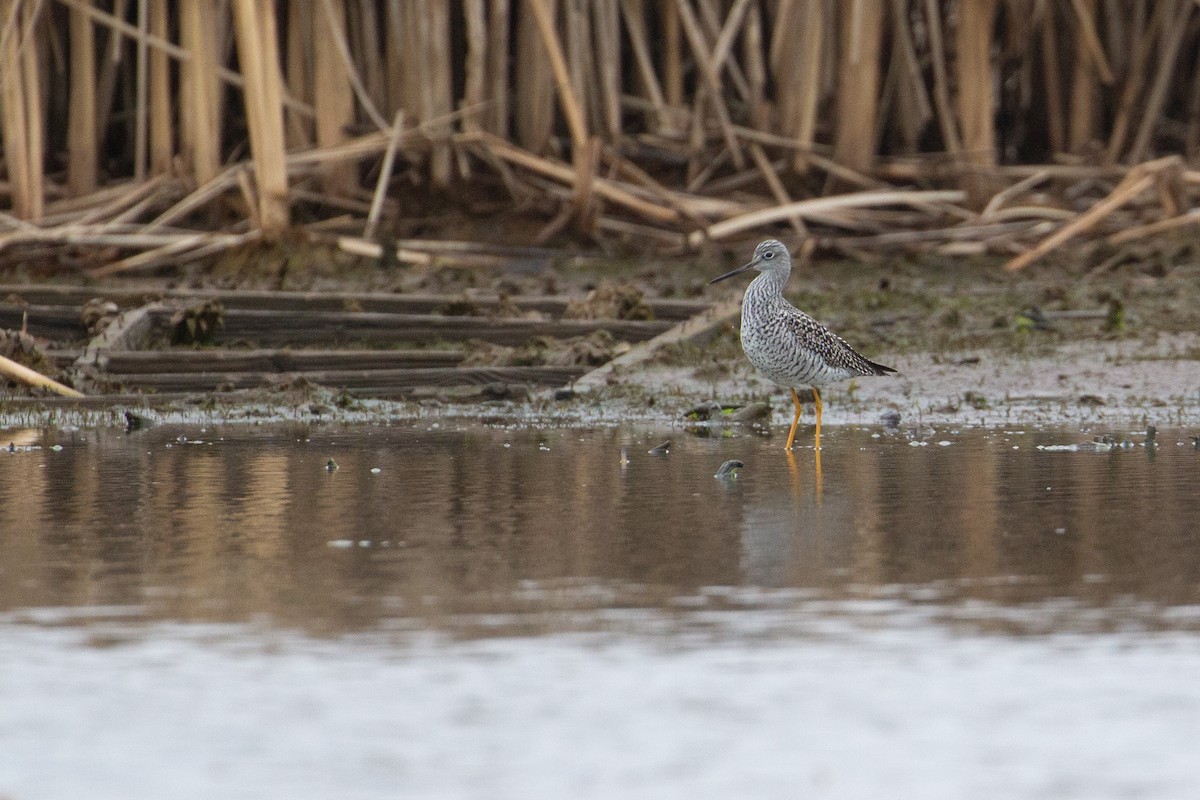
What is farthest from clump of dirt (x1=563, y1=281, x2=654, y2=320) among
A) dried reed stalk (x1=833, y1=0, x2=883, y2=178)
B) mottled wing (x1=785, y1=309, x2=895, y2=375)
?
dried reed stalk (x1=833, y1=0, x2=883, y2=178)

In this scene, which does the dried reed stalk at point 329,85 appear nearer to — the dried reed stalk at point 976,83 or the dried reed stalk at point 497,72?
the dried reed stalk at point 497,72

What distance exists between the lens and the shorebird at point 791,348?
31.2 feet

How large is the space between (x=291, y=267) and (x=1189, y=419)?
6.59m

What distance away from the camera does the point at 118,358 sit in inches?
442

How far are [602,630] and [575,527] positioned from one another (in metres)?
1.67

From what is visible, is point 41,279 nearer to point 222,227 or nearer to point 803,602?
point 222,227

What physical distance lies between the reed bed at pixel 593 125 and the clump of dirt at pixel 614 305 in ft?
6.74

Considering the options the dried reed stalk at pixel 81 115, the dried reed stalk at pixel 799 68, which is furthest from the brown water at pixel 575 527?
the dried reed stalk at pixel 81 115

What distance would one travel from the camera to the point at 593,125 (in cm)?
1530

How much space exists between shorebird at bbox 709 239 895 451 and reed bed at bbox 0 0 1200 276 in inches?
165

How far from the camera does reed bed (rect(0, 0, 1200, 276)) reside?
46.3 feet

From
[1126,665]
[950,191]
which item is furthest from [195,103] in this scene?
[1126,665]

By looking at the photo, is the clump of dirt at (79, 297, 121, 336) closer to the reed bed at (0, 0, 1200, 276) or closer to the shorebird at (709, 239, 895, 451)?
the reed bed at (0, 0, 1200, 276)

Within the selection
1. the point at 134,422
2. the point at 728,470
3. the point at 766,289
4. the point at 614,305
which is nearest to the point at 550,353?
the point at 614,305
